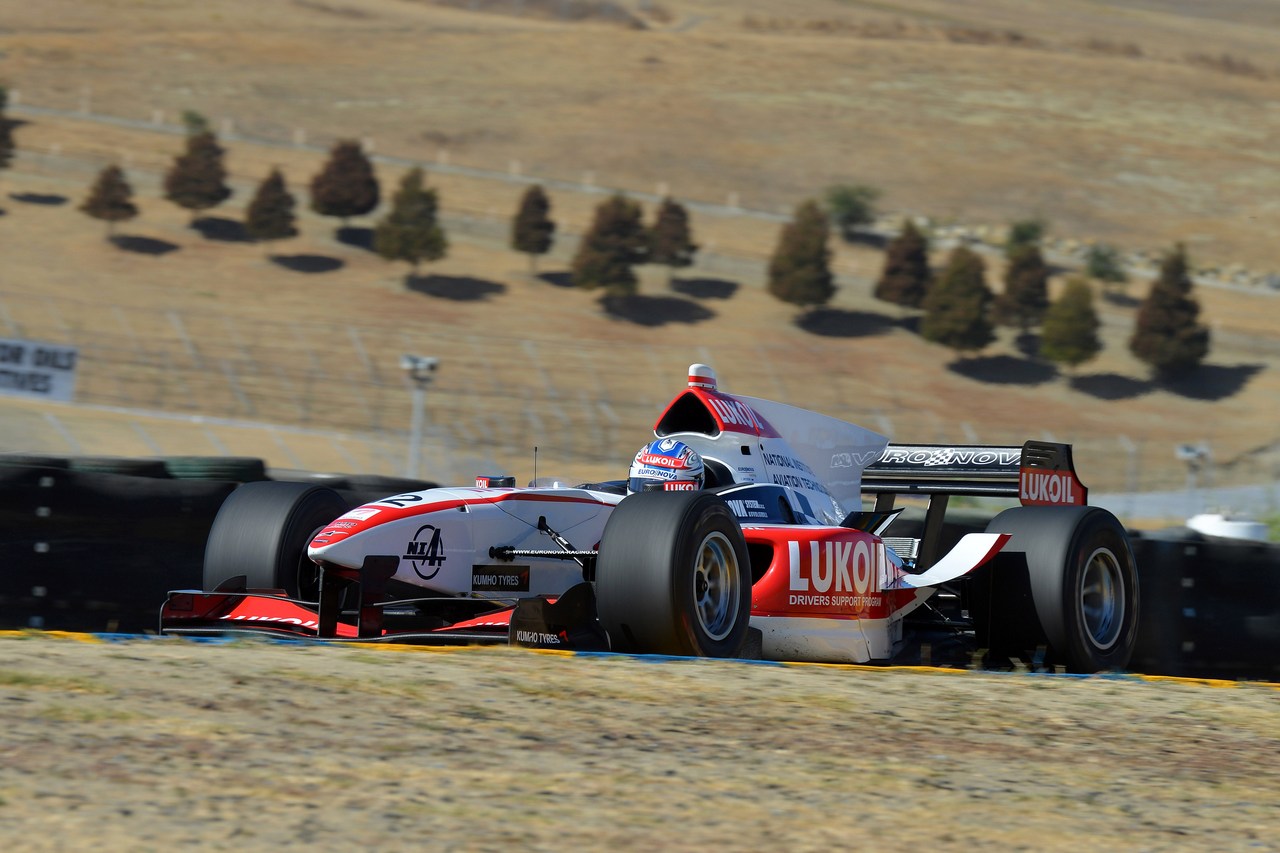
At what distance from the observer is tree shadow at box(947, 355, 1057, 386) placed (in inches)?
2002

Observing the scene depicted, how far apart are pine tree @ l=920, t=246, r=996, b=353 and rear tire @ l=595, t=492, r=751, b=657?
45394 mm

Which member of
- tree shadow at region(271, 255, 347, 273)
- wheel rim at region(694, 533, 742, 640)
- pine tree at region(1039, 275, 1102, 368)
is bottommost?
wheel rim at region(694, 533, 742, 640)

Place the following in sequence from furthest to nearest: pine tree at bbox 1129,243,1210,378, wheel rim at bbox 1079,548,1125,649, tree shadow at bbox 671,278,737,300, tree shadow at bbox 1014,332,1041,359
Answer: tree shadow at bbox 671,278,737,300 < tree shadow at bbox 1014,332,1041,359 < pine tree at bbox 1129,243,1210,378 < wheel rim at bbox 1079,548,1125,649

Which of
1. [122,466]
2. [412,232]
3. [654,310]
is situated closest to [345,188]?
[412,232]

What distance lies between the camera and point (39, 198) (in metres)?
58.2

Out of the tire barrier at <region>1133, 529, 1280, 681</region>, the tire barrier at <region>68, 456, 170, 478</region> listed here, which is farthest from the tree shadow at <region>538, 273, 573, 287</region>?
the tire barrier at <region>1133, 529, 1280, 681</region>

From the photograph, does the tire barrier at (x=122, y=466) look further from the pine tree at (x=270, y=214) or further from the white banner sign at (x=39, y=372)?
the pine tree at (x=270, y=214)

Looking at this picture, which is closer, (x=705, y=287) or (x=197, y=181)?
(x=705, y=287)

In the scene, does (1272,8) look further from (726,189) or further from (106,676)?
(106,676)

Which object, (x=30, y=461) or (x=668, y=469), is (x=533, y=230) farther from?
(x=668, y=469)

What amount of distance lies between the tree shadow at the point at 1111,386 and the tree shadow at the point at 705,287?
12.5m

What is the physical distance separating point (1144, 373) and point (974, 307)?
5.87 m

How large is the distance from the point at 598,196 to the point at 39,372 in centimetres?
4609

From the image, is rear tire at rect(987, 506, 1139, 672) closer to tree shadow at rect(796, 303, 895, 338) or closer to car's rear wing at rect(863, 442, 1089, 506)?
car's rear wing at rect(863, 442, 1089, 506)
